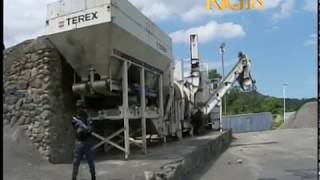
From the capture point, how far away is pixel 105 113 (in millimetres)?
14367

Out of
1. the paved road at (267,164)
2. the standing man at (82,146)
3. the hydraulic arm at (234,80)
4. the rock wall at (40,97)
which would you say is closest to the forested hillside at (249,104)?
the hydraulic arm at (234,80)

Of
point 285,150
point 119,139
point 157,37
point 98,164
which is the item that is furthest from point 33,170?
point 285,150

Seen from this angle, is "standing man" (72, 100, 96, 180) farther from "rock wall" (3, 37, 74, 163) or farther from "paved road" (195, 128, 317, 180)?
"paved road" (195, 128, 317, 180)

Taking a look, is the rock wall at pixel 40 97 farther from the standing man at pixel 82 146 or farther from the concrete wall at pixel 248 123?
the concrete wall at pixel 248 123

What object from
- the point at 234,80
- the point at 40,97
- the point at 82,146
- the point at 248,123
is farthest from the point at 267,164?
the point at 248,123

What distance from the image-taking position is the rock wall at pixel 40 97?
12875mm

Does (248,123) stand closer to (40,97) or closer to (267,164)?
(267,164)

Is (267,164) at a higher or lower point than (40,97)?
lower

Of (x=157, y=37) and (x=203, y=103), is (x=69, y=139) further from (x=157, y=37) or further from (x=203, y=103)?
(x=203, y=103)

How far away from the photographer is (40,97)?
12.9 m

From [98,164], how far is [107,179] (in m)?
2.58

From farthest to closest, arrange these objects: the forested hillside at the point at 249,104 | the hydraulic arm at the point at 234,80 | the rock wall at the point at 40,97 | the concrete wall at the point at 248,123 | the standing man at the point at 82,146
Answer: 1. the forested hillside at the point at 249,104
2. the concrete wall at the point at 248,123
3. the hydraulic arm at the point at 234,80
4. the rock wall at the point at 40,97
5. the standing man at the point at 82,146

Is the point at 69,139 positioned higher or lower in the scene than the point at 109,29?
lower

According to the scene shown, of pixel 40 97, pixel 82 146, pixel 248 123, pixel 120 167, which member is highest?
pixel 40 97
